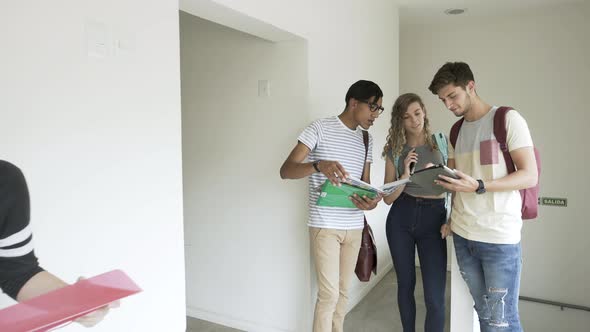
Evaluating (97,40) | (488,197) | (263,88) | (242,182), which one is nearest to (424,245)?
(488,197)

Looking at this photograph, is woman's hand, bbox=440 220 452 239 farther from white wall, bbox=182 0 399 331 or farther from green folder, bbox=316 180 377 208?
white wall, bbox=182 0 399 331

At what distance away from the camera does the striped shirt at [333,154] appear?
6.88 ft

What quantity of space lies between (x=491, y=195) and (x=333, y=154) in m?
0.75

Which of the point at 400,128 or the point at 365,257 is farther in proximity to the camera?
the point at 365,257

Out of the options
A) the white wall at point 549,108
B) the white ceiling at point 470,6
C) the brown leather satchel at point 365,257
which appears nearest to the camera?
the brown leather satchel at point 365,257

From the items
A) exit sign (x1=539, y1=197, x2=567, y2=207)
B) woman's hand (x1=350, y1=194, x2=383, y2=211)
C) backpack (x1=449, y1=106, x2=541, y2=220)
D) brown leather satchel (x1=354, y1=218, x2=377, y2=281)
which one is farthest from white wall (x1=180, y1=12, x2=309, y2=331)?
exit sign (x1=539, y1=197, x2=567, y2=207)

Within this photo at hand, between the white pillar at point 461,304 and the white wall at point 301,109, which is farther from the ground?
the white wall at point 301,109

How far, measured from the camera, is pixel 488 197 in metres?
1.68

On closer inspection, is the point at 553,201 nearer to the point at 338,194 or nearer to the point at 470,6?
the point at 470,6

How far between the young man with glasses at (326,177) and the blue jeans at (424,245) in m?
0.17

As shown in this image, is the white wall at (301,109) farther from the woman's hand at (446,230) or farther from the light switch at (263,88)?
the woman's hand at (446,230)

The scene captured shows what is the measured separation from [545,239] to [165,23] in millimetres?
4150

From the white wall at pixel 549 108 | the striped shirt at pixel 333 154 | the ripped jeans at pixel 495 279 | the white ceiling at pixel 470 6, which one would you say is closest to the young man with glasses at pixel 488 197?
the ripped jeans at pixel 495 279

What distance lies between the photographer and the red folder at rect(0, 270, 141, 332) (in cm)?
69
